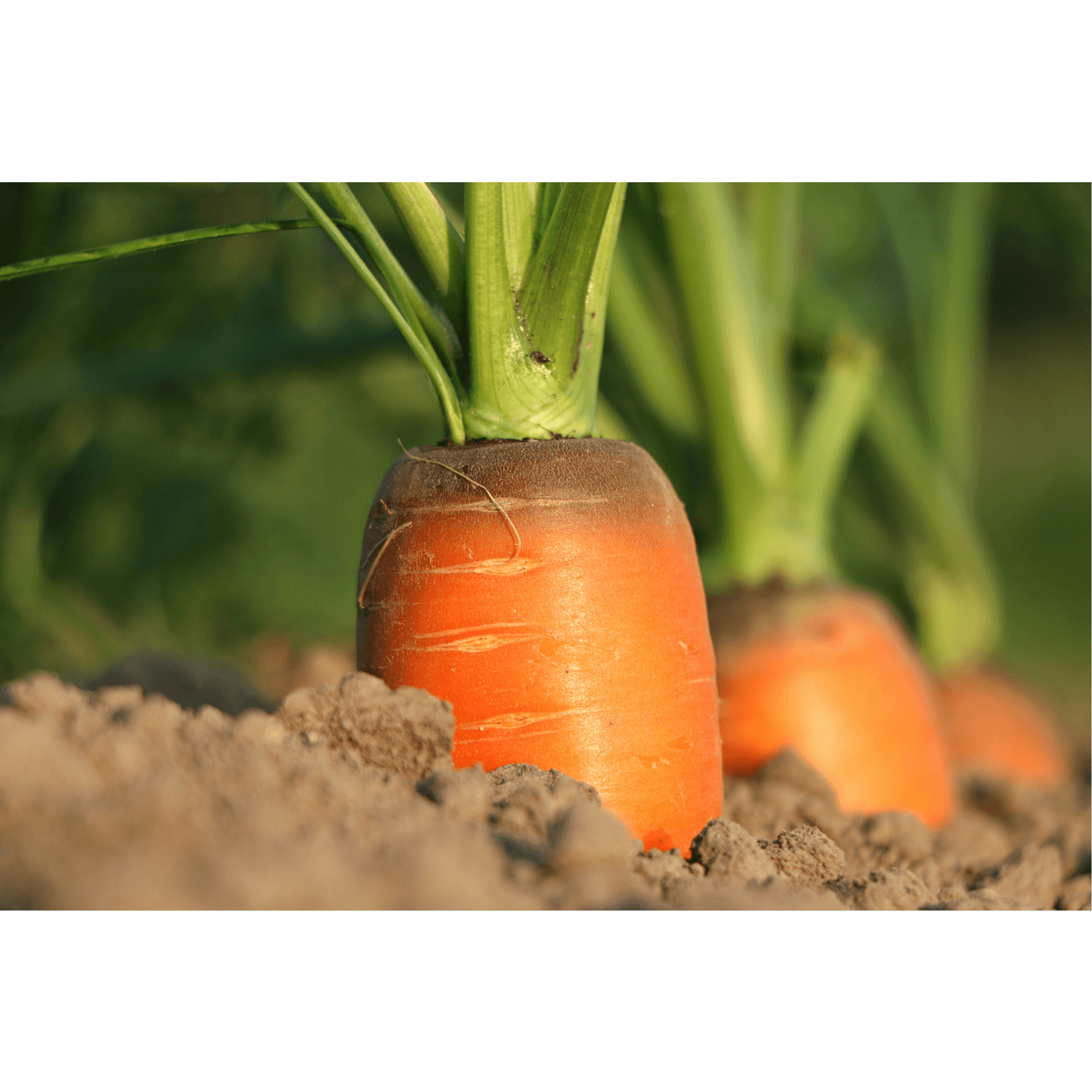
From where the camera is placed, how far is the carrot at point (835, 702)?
1.47 metres

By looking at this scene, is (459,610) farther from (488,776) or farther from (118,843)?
(118,843)

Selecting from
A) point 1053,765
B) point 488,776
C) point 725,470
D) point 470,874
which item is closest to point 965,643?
point 1053,765

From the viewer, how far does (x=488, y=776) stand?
2.85 ft

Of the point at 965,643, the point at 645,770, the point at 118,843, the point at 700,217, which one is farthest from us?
the point at 965,643

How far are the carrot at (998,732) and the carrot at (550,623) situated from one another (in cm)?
122

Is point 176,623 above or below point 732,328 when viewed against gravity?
below

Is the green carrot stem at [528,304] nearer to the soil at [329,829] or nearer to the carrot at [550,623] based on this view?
the carrot at [550,623]

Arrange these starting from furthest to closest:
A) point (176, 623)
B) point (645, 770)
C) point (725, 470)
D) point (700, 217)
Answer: point (176, 623)
point (725, 470)
point (700, 217)
point (645, 770)

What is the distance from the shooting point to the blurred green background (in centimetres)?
247

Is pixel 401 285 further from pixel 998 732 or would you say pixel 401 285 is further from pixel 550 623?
pixel 998 732

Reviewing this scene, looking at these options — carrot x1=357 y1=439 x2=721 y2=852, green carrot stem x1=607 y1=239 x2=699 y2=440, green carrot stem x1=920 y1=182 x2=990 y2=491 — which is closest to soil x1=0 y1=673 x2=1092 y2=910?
carrot x1=357 y1=439 x2=721 y2=852

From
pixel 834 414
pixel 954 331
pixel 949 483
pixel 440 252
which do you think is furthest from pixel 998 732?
pixel 440 252

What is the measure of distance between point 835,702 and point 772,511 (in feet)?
1.31

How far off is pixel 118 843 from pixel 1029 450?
424 centimetres
